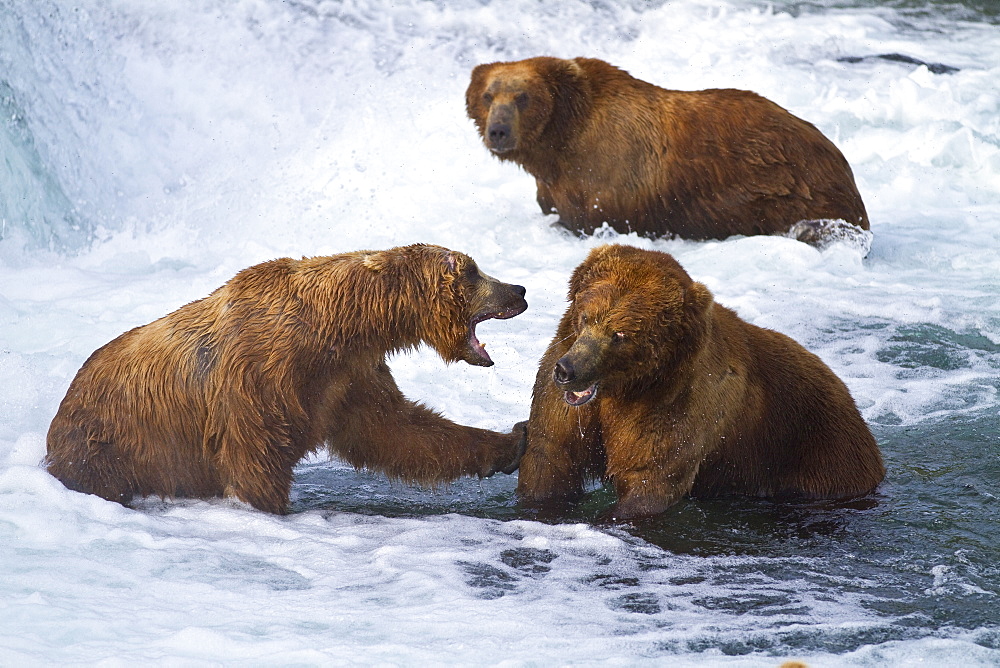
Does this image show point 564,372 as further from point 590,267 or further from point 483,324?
point 483,324

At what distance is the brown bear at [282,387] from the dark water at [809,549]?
366 mm

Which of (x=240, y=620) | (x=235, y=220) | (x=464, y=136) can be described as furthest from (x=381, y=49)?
(x=240, y=620)

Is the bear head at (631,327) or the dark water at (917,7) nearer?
the bear head at (631,327)

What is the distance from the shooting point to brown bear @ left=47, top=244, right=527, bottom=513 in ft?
18.7

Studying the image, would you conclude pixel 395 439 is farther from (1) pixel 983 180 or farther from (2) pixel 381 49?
(2) pixel 381 49

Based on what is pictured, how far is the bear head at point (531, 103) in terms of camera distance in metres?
9.77

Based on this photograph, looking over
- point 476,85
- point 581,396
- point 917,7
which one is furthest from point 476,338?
point 917,7

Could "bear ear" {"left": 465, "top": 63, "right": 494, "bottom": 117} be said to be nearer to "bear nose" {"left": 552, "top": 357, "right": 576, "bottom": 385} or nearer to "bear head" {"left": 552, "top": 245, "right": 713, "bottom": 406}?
"bear head" {"left": 552, "top": 245, "right": 713, "bottom": 406}

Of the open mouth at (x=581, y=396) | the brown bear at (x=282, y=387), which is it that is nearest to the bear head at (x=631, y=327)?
the open mouth at (x=581, y=396)

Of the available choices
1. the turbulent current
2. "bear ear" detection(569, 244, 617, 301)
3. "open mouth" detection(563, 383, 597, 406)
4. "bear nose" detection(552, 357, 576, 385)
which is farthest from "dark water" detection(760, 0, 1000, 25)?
"bear nose" detection(552, 357, 576, 385)

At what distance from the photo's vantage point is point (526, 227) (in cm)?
1097

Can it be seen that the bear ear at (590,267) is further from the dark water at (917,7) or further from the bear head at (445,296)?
the dark water at (917,7)

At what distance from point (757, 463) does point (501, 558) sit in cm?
136

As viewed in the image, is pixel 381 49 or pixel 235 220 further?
pixel 381 49
